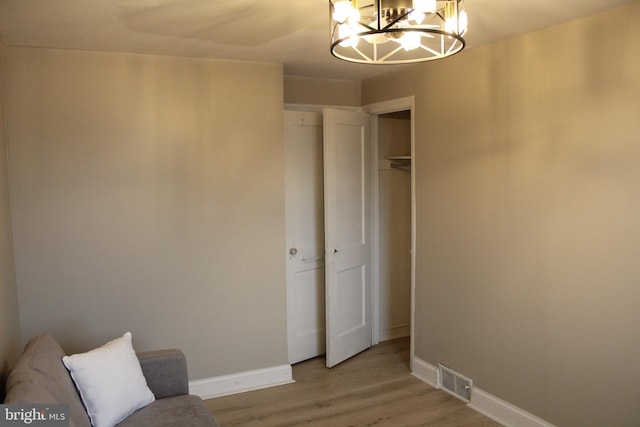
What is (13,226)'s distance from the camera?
10.7 feet

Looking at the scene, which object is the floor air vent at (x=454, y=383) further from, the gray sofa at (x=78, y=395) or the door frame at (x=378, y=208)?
the gray sofa at (x=78, y=395)

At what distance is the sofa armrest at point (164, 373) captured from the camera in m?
2.80

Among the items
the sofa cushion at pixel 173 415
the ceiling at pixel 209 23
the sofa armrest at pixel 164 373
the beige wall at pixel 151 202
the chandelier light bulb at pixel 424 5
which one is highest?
the ceiling at pixel 209 23

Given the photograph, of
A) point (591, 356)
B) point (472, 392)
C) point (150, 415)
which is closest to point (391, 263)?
point (472, 392)

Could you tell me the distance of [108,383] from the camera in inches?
97.5

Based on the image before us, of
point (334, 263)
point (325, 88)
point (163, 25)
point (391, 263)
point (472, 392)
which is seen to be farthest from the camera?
point (391, 263)

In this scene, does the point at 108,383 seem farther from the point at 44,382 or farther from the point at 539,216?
the point at 539,216

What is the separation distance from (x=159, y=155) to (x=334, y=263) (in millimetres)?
1601

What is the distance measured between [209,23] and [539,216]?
212cm

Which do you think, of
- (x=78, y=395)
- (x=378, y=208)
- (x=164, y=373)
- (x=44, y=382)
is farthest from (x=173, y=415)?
(x=378, y=208)

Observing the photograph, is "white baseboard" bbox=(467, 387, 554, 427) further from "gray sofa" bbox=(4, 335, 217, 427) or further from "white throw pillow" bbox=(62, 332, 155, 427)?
"white throw pillow" bbox=(62, 332, 155, 427)

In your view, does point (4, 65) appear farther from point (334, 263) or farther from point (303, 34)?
point (334, 263)

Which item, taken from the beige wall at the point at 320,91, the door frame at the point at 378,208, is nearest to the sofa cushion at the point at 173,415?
the door frame at the point at 378,208

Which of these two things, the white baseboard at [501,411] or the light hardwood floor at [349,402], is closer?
the white baseboard at [501,411]
